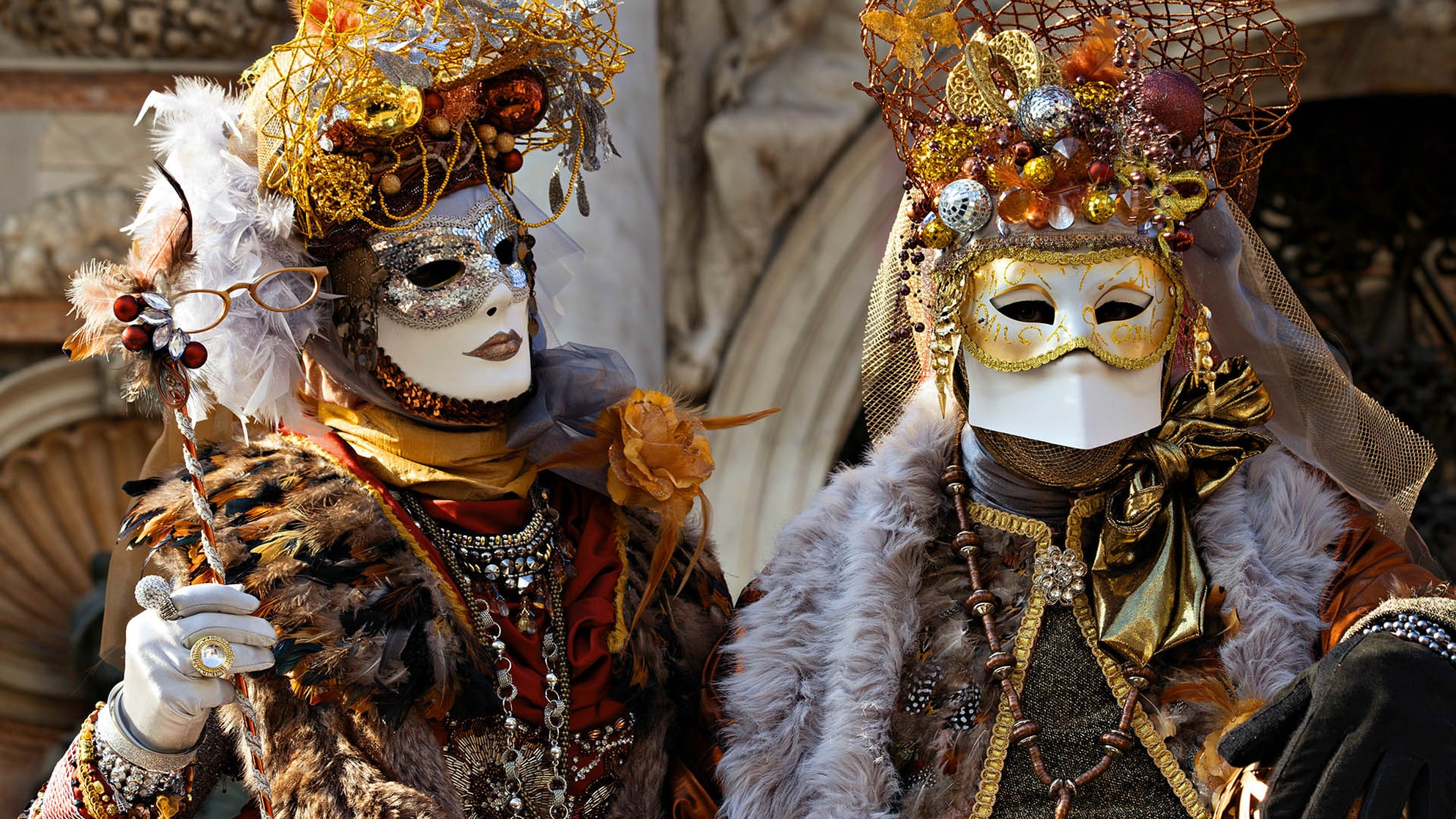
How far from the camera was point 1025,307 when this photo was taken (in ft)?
7.62

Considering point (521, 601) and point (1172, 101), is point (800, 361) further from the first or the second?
point (1172, 101)

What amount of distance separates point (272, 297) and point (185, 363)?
32cm

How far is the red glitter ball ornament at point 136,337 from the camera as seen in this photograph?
6.80ft

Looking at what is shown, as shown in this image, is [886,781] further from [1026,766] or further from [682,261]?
[682,261]

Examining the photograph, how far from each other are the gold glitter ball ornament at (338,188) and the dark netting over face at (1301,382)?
4.13 feet

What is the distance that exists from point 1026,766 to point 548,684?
0.75m

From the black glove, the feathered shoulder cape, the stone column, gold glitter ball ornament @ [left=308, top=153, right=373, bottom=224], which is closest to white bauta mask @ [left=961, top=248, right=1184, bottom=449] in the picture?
the black glove

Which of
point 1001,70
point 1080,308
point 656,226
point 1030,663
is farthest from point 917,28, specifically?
point 656,226

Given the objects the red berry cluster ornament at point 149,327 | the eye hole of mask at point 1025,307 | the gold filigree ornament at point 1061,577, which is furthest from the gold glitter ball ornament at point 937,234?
the red berry cluster ornament at point 149,327

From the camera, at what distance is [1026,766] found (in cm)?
226

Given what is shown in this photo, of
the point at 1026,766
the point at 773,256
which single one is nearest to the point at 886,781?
the point at 1026,766

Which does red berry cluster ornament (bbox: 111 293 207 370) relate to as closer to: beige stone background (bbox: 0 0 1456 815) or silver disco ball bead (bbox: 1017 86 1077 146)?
silver disco ball bead (bbox: 1017 86 1077 146)

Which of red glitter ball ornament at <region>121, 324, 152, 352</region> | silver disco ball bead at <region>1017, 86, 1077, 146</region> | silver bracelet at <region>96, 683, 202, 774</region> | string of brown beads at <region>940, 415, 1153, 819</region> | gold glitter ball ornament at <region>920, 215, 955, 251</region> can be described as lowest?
silver bracelet at <region>96, 683, 202, 774</region>

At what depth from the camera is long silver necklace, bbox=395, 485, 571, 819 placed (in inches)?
95.6
